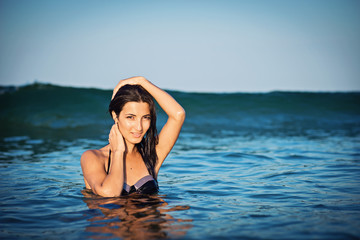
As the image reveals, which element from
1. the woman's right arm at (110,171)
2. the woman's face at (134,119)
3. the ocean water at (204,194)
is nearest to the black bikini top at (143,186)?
the ocean water at (204,194)

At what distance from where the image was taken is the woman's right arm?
153 inches

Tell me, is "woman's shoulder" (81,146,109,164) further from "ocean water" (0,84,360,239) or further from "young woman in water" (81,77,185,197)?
"ocean water" (0,84,360,239)

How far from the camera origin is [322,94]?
75.3 ft

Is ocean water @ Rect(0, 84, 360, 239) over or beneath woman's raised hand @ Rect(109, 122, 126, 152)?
beneath

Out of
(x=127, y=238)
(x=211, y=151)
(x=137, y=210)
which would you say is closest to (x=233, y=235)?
(x=127, y=238)

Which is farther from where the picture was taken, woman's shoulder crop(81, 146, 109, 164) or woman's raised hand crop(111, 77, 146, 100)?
woman's raised hand crop(111, 77, 146, 100)

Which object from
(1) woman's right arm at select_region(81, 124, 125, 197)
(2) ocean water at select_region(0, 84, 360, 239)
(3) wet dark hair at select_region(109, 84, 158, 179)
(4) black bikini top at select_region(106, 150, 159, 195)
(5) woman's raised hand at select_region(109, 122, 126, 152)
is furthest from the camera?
(4) black bikini top at select_region(106, 150, 159, 195)

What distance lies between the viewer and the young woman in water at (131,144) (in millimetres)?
3961

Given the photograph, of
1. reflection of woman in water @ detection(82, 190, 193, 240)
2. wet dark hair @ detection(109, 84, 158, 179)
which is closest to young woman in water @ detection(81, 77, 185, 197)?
wet dark hair @ detection(109, 84, 158, 179)

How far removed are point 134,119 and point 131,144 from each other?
22.0 inches

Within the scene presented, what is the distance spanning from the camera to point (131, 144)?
458 cm

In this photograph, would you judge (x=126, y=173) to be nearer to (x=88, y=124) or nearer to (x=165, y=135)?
(x=165, y=135)

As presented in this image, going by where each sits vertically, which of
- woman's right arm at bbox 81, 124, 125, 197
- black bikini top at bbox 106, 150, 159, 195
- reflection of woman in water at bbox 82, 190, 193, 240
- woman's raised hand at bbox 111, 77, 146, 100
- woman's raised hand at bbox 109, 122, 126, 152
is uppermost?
woman's raised hand at bbox 111, 77, 146, 100

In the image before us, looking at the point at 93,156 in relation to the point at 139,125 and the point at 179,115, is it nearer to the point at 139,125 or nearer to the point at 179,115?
the point at 139,125
